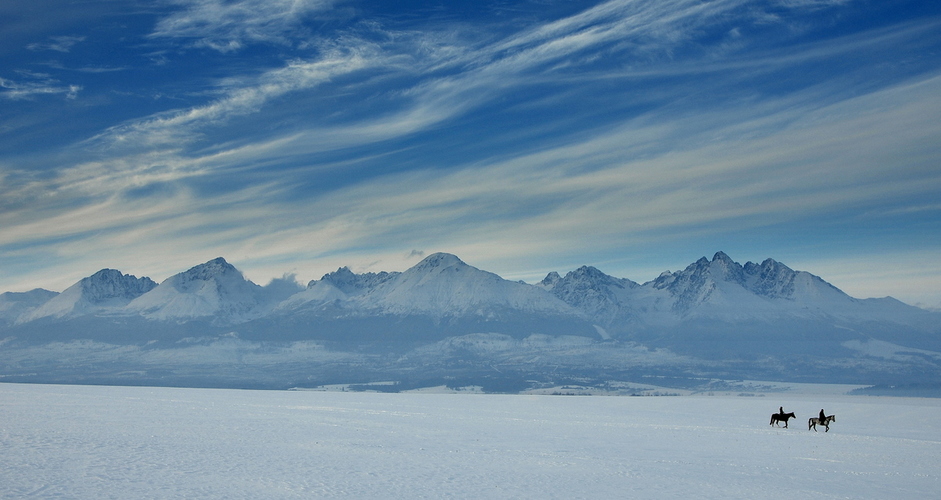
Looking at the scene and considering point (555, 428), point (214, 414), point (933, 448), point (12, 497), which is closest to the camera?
point (12, 497)

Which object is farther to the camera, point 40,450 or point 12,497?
point 40,450

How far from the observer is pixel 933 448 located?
→ 36.3m

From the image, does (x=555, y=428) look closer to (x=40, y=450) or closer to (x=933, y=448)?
(x=933, y=448)

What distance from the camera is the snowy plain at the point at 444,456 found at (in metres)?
24.0

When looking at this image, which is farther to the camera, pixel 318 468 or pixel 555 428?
pixel 555 428

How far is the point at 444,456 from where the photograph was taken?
31.1 metres

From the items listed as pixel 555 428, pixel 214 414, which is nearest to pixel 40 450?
pixel 214 414

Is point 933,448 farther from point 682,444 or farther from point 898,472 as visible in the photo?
point 682,444

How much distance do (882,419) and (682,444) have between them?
1057 inches

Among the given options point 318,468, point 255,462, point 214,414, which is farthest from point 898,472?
point 214,414

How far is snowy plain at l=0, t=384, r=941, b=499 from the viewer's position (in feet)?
78.8

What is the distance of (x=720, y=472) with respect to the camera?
93.5 feet

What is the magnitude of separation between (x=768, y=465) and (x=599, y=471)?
815 centimetres

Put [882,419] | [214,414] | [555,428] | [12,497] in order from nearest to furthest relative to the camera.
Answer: [12,497] < [555,428] < [214,414] < [882,419]
